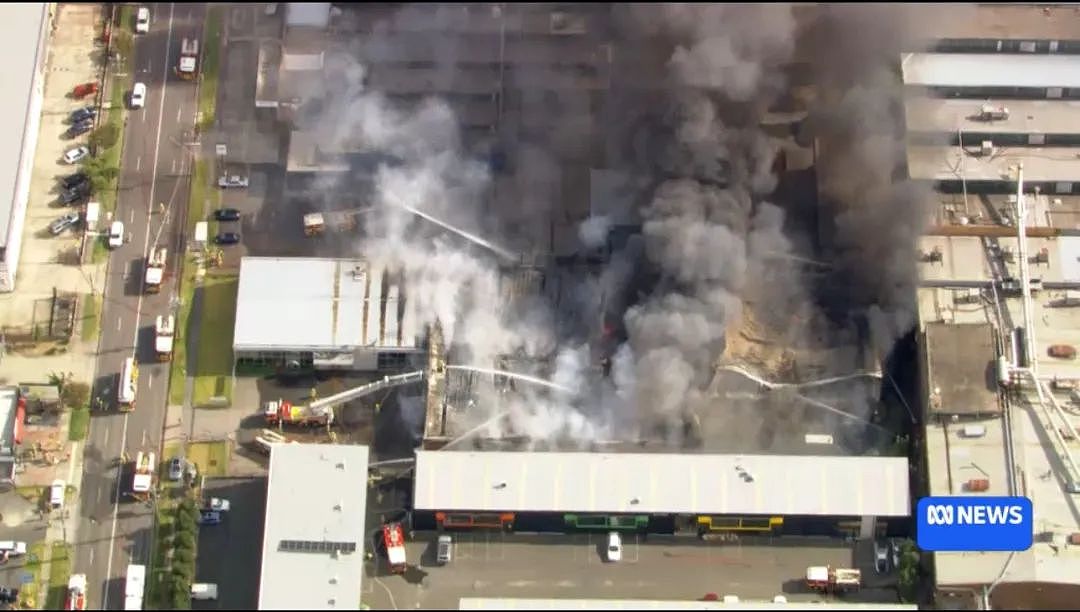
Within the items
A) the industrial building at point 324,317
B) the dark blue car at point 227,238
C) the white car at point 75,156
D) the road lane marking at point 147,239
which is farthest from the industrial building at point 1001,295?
the white car at point 75,156

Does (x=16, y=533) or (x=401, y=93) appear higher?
(x=401, y=93)

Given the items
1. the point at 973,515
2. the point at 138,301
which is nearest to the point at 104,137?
the point at 138,301

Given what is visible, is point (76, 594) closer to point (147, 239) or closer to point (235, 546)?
point (235, 546)

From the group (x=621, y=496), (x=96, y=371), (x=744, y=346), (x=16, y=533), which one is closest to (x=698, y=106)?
(x=744, y=346)

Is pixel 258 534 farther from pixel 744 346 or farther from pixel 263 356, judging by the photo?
pixel 744 346

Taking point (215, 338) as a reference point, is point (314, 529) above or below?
below

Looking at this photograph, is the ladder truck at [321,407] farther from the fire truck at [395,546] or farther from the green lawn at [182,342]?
the fire truck at [395,546]
